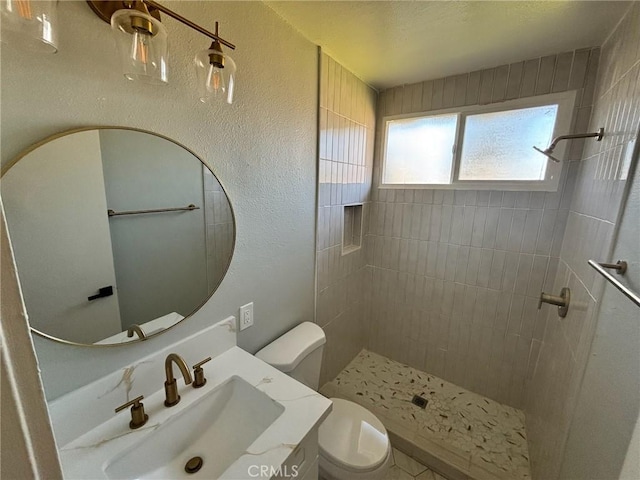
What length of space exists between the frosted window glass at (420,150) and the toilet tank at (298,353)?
1.34 m

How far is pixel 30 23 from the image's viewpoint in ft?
1.54

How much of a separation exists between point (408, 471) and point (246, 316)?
4.44 feet

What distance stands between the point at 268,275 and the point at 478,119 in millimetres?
1688

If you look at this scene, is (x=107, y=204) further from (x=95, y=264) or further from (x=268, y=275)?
(x=268, y=275)

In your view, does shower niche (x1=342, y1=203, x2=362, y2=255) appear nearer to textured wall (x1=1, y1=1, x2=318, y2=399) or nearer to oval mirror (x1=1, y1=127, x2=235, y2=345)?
textured wall (x1=1, y1=1, x2=318, y2=399)

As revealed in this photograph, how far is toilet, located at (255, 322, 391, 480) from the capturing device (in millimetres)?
1159

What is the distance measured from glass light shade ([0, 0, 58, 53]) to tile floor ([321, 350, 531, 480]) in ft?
7.09

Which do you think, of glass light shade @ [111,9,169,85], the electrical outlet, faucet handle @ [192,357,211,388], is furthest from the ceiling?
faucet handle @ [192,357,211,388]

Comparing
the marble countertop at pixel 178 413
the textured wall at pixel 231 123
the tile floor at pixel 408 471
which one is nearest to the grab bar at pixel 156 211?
the textured wall at pixel 231 123

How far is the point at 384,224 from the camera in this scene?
2.09m

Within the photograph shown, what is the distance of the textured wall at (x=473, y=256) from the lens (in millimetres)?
1510

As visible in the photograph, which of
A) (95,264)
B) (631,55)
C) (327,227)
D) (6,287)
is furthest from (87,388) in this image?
(631,55)

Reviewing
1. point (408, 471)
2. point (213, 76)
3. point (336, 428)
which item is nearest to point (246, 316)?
point (336, 428)

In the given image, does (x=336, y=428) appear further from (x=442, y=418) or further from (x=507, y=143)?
(x=507, y=143)
